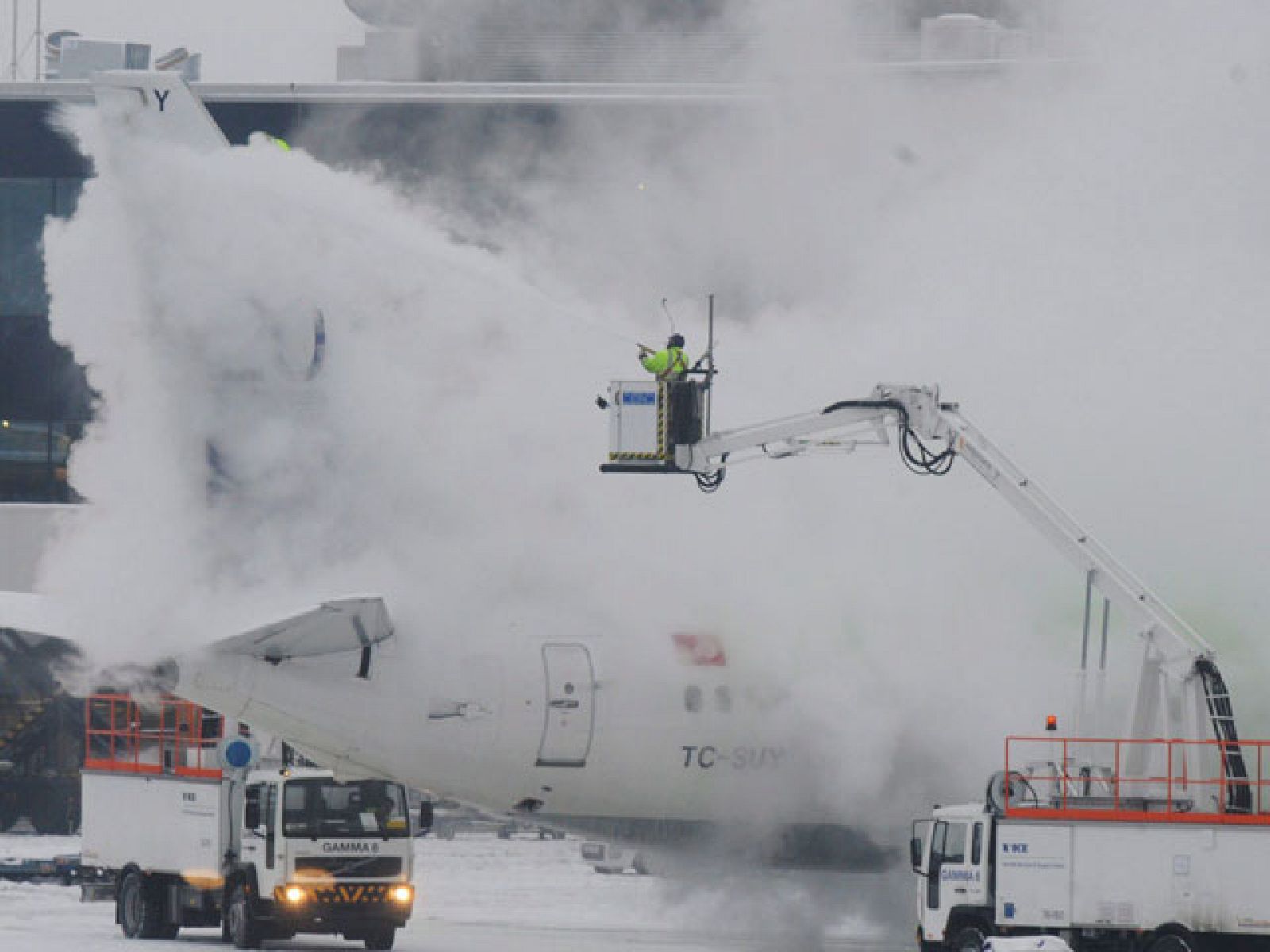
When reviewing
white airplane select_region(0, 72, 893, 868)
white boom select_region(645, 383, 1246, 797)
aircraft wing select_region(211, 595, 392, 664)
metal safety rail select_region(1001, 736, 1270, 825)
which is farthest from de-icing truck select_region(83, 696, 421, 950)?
metal safety rail select_region(1001, 736, 1270, 825)

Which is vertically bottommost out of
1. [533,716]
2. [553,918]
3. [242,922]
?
[553,918]

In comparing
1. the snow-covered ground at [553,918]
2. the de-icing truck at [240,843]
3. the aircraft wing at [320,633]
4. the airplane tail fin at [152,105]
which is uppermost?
the airplane tail fin at [152,105]

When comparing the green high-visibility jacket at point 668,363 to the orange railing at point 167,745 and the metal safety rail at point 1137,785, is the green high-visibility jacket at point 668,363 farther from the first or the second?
the orange railing at point 167,745

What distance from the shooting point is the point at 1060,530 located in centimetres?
3005

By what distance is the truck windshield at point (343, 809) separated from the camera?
33.9m

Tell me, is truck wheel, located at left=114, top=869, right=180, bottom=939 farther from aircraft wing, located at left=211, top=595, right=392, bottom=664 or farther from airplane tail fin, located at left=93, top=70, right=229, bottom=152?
airplane tail fin, located at left=93, top=70, right=229, bottom=152

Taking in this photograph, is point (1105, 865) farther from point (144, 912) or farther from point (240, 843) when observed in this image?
point (144, 912)

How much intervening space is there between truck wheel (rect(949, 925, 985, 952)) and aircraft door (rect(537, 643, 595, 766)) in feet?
20.7

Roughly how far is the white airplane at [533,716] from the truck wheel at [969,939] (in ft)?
16.7

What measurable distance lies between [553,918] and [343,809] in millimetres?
7790

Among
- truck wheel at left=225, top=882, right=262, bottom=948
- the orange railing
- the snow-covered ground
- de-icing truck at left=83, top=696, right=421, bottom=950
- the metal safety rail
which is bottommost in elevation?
the snow-covered ground

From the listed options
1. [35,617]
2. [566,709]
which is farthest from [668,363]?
[35,617]

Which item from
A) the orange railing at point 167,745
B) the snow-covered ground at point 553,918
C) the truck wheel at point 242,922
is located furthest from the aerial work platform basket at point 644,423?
the orange railing at point 167,745

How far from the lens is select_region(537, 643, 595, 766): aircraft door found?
32719 millimetres
